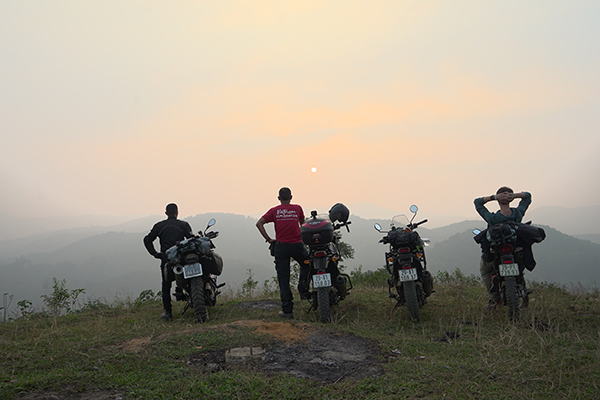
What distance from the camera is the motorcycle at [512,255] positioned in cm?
615

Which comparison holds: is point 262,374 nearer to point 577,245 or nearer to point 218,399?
point 218,399

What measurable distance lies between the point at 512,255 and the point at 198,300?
4.99m

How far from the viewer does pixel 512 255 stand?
6.28m

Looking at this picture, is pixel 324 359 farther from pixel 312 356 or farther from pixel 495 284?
pixel 495 284

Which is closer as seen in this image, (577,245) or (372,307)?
(372,307)

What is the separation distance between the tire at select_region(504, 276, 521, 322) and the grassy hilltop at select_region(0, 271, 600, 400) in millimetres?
145

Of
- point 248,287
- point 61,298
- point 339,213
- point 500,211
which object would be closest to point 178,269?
point 339,213

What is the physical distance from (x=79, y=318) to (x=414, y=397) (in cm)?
683

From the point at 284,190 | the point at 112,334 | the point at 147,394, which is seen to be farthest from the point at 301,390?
the point at 284,190

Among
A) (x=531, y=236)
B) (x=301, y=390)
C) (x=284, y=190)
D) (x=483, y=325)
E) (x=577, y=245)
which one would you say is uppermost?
(x=284, y=190)

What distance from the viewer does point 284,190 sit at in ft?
24.2

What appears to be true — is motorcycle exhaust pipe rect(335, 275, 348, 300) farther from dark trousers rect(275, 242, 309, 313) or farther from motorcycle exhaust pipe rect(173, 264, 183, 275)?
motorcycle exhaust pipe rect(173, 264, 183, 275)

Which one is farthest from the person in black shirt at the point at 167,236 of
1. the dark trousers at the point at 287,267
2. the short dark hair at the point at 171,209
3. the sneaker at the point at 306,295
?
the sneaker at the point at 306,295

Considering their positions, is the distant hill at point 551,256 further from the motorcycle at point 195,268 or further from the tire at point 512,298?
the motorcycle at point 195,268
